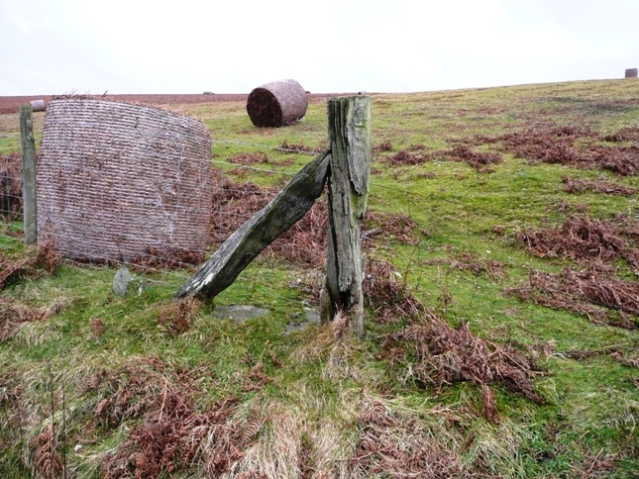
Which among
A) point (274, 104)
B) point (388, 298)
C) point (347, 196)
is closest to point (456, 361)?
point (388, 298)

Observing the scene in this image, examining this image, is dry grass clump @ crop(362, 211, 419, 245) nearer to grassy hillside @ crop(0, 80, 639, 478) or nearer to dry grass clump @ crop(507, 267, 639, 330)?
grassy hillside @ crop(0, 80, 639, 478)

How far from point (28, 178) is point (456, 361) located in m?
6.09

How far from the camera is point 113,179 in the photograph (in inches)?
250

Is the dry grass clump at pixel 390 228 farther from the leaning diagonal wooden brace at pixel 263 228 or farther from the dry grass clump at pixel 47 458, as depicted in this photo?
the dry grass clump at pixel 47 458

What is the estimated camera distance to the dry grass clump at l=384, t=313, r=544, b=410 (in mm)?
3861

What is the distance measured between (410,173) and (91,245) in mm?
7307

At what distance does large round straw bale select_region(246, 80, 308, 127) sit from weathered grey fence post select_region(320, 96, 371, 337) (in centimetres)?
1627

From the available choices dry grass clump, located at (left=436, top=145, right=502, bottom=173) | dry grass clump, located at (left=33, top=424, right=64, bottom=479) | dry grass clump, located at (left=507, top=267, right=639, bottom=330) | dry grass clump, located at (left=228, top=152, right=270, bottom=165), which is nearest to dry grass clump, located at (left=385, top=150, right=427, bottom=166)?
dry grass clump, located at (left=436, top=145, right=502, bottom=173)

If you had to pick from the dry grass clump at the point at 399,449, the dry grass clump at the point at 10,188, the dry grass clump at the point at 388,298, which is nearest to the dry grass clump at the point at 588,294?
the dry grass clump at the point at 388,298

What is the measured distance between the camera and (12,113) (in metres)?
30.7

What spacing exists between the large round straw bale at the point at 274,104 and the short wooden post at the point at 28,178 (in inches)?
532

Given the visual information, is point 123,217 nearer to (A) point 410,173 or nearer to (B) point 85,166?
(B) point 85,166

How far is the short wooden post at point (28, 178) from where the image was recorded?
6855 millimetres

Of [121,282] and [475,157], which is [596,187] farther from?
[121,282]
